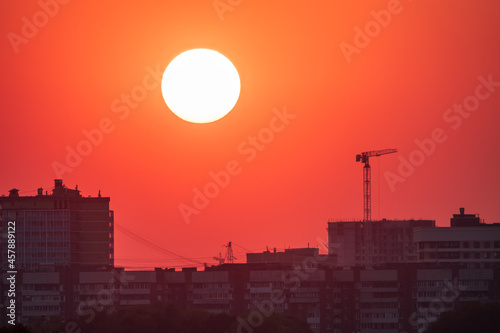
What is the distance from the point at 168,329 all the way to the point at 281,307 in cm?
3082

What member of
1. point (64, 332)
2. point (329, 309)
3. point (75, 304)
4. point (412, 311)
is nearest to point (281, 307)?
point (329, 309)

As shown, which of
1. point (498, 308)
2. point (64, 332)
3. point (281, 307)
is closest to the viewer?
point (64, 332)

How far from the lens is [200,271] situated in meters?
173

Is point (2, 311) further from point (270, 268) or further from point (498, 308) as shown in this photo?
point (498, 308)

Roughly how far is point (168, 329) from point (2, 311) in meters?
42.5

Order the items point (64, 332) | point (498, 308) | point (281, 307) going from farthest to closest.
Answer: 1. point (281, 307)
2. point (498, 308)
3. point (64, 332)

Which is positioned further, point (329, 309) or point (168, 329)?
point (329, 309)

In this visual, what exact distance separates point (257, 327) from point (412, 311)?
3873 cm

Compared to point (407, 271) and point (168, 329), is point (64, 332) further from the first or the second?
point (407, 271)

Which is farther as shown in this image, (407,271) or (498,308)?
(407,271)

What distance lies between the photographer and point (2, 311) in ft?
570

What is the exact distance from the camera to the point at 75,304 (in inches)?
6850

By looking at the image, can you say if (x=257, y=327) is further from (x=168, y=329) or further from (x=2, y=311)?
(x=2, y=311)

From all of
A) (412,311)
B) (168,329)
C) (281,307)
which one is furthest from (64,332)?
(412,311)
